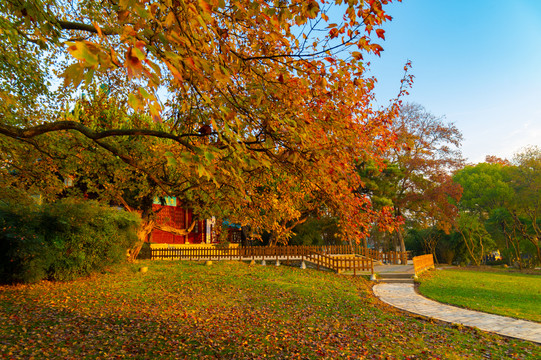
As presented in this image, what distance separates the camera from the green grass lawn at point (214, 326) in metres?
6.13

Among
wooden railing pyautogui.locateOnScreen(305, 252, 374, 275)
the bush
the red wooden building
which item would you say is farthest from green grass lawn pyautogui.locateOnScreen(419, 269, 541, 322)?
the red wooden building

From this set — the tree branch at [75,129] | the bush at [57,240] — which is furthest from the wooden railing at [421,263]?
the tree branch at [75,129]

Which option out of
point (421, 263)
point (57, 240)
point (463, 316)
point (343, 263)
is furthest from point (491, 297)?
point (57, 240)

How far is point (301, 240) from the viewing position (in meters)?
30.5

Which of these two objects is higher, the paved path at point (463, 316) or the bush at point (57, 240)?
the bush at point (57, 240)

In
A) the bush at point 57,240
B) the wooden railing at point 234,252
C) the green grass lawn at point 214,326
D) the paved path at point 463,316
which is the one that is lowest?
the paved path at point 463,316

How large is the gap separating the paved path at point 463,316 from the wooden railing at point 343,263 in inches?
194

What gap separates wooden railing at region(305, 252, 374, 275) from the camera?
Result: 18438 millimetres

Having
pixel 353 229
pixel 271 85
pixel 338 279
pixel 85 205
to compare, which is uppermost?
pixel 271 85

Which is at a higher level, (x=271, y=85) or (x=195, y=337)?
(x=271, y=85)

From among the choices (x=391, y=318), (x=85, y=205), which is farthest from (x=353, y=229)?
(x=85, y=205)

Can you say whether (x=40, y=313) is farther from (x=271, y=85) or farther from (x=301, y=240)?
(x=301, y=240)

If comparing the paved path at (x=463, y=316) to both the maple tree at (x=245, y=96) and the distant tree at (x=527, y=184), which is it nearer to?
the maple tree at (x=245, y=96)

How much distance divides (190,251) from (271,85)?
18.3m
